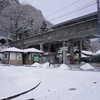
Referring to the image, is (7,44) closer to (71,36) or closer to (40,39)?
(40,39)

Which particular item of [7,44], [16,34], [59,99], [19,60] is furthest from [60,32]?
[16,34]

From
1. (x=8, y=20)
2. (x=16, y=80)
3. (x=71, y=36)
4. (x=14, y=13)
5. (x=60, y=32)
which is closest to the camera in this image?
(x=16, y=80)

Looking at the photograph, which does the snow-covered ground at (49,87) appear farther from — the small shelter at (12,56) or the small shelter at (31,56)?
the small shelter at (31,56)

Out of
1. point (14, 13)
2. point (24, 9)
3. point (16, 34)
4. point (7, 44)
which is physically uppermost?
point (24, 9)

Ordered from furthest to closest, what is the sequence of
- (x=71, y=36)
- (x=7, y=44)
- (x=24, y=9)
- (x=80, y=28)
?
(x=24, y=9), (x=7, y=44), (x=71, y=36), (x=80, y=28)

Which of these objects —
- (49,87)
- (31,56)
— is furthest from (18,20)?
(49,87)

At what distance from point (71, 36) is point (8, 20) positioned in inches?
1702

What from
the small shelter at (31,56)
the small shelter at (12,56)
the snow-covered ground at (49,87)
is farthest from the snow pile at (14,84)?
the small shelter at (31,56)

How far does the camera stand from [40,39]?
30.7 m

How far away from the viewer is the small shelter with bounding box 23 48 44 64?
29.0 metres

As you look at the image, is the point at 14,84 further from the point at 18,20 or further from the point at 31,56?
the point at 18,20

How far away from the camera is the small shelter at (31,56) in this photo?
28956mm

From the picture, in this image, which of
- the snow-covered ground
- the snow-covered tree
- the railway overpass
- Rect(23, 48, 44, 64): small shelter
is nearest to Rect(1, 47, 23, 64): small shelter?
Rect(23, 48, 44, 64): small shelter

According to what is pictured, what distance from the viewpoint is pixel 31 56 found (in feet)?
95.6
